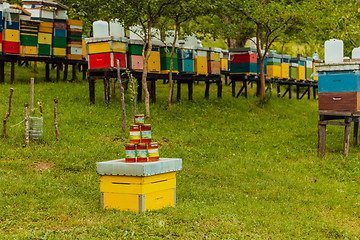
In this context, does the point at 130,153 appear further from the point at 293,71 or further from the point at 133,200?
the point at 293,71

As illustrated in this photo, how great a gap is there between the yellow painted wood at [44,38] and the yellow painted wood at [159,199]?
49.0 feet

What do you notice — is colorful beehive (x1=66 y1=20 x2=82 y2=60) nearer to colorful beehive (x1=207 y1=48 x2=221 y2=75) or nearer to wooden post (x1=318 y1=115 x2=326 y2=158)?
colorful beehive (x1=207 y1=48 x2=221 y2=75)

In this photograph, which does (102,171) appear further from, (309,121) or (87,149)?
(309,121)

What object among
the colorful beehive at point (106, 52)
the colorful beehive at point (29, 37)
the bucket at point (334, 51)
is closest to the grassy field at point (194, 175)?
the colorful beehive at point (29, 37)

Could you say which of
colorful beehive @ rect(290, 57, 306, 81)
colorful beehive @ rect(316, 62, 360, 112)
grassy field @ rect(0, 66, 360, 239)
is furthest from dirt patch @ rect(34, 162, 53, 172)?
colorful beehive @ rect(290, 57, 306, 81)

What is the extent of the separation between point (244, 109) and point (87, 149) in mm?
10003

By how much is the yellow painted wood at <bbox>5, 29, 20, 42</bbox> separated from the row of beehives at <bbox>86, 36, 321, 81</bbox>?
14.3ft

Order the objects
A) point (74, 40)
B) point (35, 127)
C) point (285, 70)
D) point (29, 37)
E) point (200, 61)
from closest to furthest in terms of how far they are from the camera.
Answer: point (35, 127) → point (29, 37) → point (200, 61) → point (74, 40) → point (285, 70)

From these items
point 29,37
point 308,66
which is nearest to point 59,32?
point 29,37

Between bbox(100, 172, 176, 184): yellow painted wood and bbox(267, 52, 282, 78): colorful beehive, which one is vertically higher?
bbox(267, 52, 282, 78): colorful beehive

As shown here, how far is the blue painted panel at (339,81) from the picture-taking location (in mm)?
12367

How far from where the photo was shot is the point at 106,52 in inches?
659

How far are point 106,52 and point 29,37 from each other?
538 cm

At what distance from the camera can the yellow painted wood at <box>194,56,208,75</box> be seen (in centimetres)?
2003
